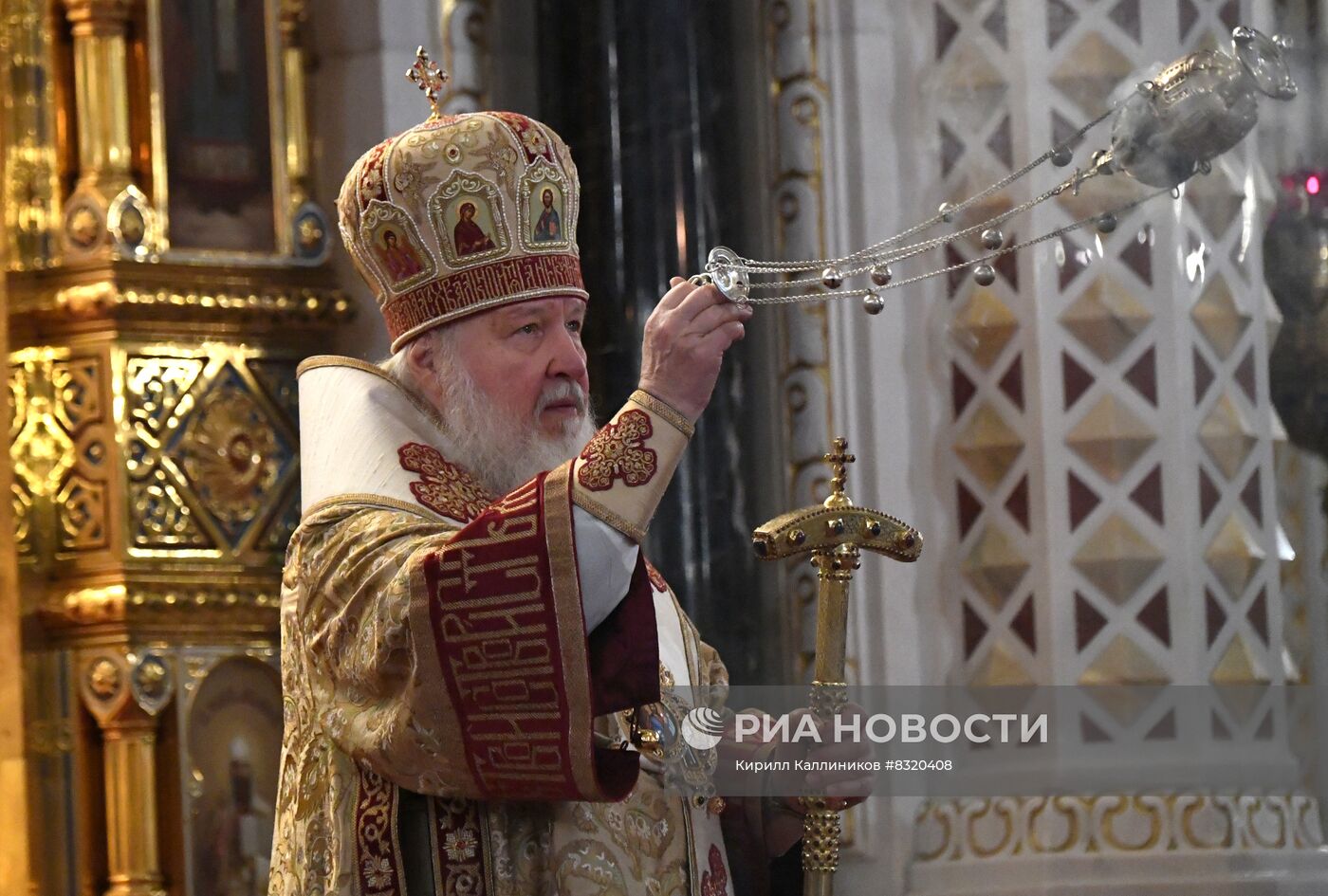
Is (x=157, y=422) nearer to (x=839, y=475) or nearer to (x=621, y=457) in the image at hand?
(x=839, y=475)

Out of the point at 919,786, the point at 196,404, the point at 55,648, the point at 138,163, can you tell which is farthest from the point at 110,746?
the point at 919,786

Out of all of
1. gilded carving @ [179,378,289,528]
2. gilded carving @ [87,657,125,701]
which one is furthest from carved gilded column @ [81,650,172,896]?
gilded carving @ [179,378,289,528]

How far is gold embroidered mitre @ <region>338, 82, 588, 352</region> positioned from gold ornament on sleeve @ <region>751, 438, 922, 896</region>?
0.47 m

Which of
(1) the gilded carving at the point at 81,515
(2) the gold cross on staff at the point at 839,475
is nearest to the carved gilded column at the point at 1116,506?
(2) the gold cross on staff at the point at 839,475

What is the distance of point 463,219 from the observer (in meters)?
3.29

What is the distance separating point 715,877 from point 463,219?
3.11ft

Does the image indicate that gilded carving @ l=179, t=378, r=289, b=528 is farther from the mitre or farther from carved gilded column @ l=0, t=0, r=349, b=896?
the mitre

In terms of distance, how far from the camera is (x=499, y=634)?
9.27ft

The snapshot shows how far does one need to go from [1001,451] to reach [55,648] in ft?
5.55

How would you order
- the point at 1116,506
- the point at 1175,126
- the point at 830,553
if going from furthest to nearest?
1. the point at 1116,506
2. the point at 830,553
3. the point at 1175,126

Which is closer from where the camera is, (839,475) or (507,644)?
(507,644)

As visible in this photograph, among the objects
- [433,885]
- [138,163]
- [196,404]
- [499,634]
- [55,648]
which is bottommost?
[433,885]

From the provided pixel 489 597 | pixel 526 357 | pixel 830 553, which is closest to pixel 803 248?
pixel 526 357

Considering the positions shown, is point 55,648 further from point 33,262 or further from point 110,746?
point 33,262
